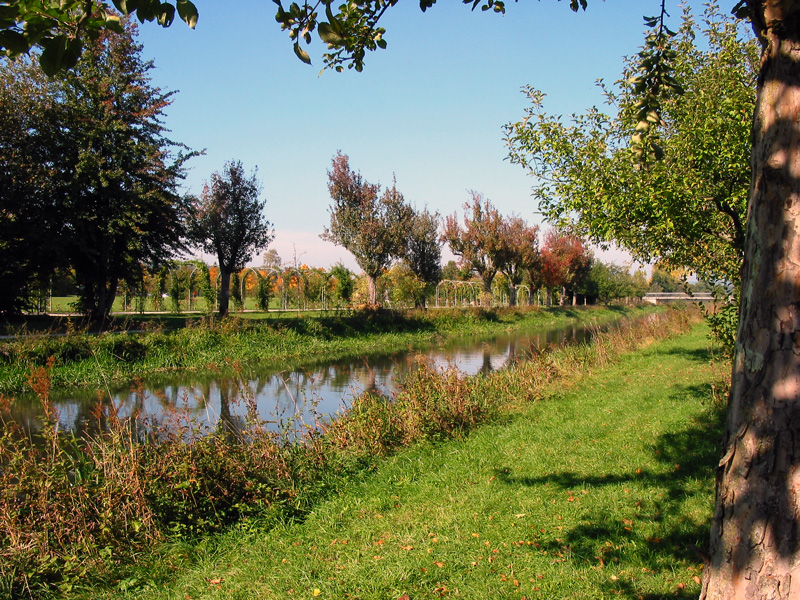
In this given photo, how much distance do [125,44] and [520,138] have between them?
17.2 meters

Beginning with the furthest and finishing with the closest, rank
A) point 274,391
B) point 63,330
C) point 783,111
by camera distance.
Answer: point 63,330, point 274,391, point 783,111

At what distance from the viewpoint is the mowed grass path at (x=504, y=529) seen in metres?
4.00

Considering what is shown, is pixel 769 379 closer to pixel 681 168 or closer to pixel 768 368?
pixel 768 368

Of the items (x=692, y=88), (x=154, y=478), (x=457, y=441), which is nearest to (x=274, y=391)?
(x=457, y=441)

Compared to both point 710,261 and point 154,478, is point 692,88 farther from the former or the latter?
point 154,478

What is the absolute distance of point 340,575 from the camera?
428 cm

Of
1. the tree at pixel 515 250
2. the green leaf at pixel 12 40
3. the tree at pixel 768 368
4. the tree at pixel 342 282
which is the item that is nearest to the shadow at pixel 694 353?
the tree at pixel 768 368

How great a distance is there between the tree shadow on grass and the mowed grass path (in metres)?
0.01

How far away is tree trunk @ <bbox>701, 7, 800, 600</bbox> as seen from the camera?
2.14 m

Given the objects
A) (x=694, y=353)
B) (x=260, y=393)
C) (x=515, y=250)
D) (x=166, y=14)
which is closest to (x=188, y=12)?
(x=166, y=14)

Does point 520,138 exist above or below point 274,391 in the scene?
above

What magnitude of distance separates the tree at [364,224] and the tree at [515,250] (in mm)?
10830

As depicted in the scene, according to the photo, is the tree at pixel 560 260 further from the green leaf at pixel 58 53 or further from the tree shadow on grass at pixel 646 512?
the green leaf at pixel 58 53

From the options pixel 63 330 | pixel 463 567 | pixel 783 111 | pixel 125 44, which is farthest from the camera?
pixel 125 44
